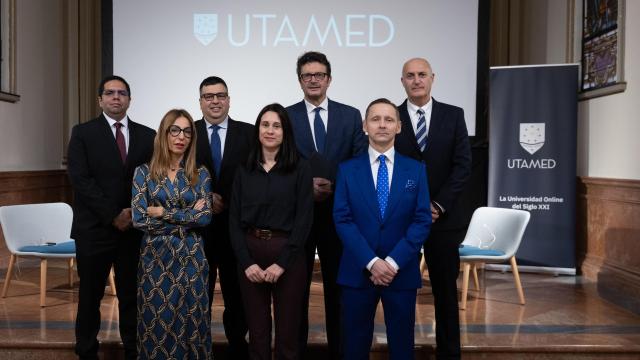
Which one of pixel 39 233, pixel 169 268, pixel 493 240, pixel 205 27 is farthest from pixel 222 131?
pixel 205 27

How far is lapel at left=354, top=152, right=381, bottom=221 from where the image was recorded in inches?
107

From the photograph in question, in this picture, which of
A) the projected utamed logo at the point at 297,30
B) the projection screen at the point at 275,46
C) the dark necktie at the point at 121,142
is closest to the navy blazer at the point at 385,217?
the dark necktie at the point at 121,142

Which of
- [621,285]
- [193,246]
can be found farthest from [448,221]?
[621,285]

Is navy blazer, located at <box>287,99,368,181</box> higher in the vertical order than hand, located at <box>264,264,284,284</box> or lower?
higher

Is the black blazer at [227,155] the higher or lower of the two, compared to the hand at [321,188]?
higher

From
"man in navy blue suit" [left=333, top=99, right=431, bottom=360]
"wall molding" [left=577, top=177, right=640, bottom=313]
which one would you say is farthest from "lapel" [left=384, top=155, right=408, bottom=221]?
"wall molding" [left=577, top=177, right=640, bottom=313]

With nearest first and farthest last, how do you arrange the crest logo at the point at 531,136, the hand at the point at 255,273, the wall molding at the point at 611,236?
1. the hand at the point at 255,273
2. the wall molding at the point at 611,236
3. the crest logo at the point at 531,136

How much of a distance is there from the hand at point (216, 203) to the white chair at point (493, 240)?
2.04m

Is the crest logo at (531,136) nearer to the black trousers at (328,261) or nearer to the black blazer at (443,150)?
the black blazer at (443,150)

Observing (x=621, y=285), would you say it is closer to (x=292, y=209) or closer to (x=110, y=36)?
(x=292, y=209)

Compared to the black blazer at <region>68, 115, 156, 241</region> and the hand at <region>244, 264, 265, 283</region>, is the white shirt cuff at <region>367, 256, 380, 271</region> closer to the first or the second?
the hand at <region>244, 264, 265, 283</region>

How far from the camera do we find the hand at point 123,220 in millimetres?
2982

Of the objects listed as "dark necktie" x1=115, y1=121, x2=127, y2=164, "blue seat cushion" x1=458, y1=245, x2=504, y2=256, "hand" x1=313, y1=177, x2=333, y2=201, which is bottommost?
"blue seat cushion" x1=458, y1=245, x2=504, y2=256

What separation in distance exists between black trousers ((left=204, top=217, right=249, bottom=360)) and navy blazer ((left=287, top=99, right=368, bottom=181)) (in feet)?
1.73
